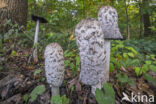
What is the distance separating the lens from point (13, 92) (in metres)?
1.68

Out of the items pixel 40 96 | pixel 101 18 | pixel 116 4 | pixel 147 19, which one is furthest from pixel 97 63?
pixel 147 19

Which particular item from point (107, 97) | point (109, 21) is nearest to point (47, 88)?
point (107, 97)

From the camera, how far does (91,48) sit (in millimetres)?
1148

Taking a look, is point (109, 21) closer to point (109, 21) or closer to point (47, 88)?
point (109, 21)

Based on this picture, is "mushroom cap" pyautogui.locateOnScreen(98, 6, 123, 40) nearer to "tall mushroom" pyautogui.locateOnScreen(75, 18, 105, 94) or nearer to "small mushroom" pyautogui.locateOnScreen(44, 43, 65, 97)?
"tall mushroom" pyautogui.locateOnScreen(75, 18, 105, 94)

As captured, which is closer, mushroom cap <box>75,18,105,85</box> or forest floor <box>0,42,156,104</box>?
mushroom cap <box>75,18,105,85</box>

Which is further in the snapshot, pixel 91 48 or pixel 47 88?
pixel 47 88

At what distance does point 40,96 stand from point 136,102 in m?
1.35

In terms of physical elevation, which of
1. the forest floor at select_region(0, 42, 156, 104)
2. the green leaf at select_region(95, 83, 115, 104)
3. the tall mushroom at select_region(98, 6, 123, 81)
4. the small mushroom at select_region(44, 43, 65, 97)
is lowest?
the forest floor at select_region(0, 42, 156, 104)

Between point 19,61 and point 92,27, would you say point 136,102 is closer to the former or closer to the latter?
point 92,27

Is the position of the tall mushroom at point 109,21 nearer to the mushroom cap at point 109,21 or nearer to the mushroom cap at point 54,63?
the mushroom cap at point 109,21

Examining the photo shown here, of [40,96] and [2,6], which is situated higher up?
[2,6]

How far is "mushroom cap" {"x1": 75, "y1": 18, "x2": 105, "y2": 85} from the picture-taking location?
3.68ft

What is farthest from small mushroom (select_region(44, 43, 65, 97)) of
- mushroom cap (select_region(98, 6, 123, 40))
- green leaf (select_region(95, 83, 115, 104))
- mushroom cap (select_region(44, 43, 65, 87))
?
mushroom cap (select_region(98, 6, 123, 40))
